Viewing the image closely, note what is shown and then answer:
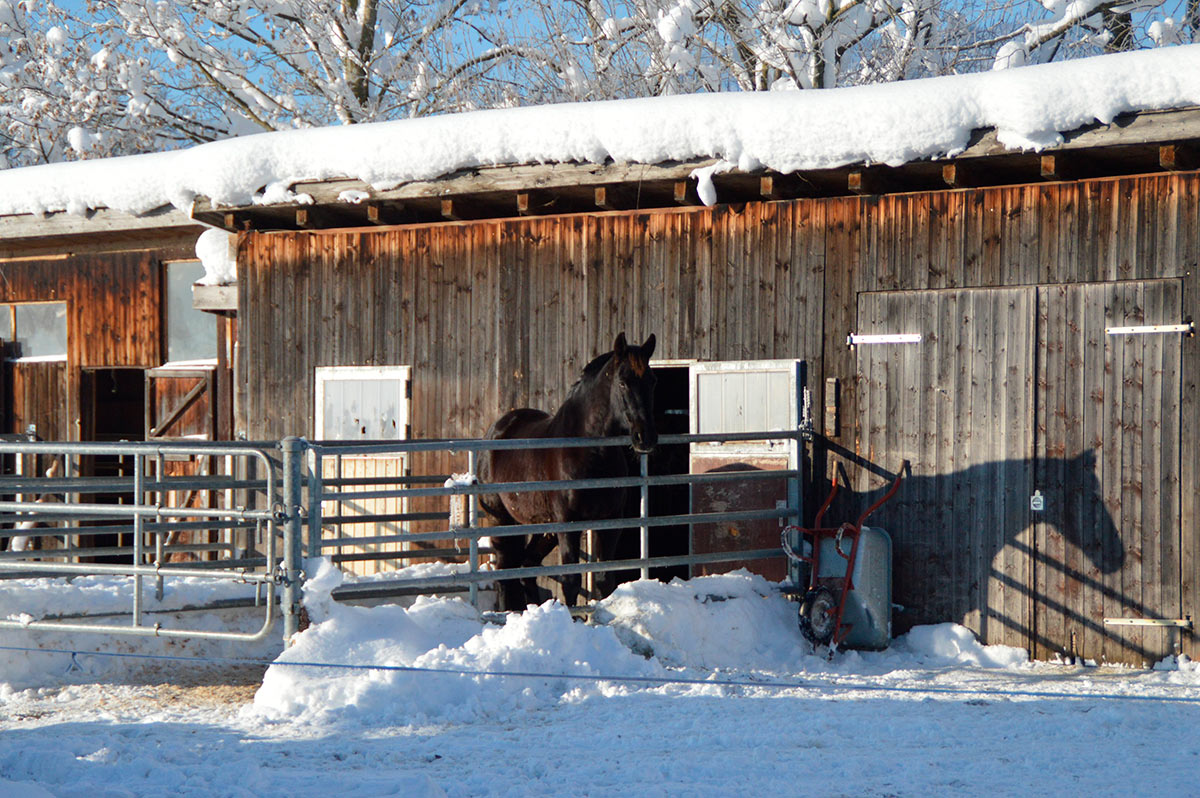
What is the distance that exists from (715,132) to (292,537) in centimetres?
421

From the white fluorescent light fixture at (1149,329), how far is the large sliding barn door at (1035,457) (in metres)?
0.02

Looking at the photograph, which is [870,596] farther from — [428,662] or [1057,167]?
[428,662]

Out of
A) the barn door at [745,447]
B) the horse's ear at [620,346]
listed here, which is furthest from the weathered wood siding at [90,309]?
the horse's ear at [620,346]

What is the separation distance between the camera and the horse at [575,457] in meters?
8.27

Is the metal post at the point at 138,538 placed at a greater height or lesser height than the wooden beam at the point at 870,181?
lesser

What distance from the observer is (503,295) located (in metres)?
10.4

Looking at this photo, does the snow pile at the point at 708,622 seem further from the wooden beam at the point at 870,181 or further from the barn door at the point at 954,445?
the wooden beam at the point at 870,181

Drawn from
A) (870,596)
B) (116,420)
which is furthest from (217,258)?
(870,596)

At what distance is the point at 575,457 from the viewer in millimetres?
8648

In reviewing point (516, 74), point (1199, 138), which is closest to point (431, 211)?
point (1199, 138)

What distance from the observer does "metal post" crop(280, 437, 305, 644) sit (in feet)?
22.3

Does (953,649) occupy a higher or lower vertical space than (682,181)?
lower

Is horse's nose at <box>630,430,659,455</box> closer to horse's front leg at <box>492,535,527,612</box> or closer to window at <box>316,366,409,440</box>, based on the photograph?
horse's front leg at <box>492,535,527,612</box>

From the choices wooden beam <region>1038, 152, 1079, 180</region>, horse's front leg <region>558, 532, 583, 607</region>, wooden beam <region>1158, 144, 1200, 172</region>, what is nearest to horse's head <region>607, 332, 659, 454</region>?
horse's front leg <region>558, 532, 583, 607</region>
